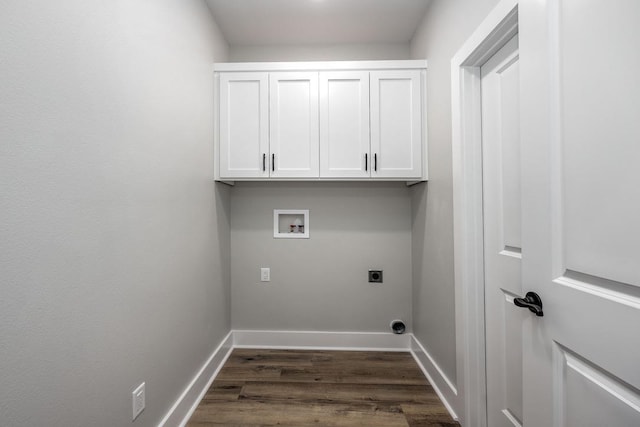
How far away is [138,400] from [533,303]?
1.61 m

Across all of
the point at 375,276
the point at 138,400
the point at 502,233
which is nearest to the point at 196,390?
the point at 138,400

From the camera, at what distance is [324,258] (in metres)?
2.52

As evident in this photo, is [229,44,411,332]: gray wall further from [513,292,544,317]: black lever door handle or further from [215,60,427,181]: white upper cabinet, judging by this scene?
[513,292,544,317]: black lever door handle

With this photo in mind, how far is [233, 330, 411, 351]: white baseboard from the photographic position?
2.46m

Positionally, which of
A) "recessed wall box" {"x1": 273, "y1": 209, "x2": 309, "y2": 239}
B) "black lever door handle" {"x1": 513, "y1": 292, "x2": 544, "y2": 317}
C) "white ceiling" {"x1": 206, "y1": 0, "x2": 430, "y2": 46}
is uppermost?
"white ceiling" {"x1": 206, "y1": 0, "x2": 430, "y2": 46}

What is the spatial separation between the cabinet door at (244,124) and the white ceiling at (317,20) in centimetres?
43

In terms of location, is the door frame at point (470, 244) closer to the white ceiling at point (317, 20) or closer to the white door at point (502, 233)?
the white door at point (502, 233)

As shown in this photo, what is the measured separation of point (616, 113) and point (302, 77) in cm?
188

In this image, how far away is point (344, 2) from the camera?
6.56 ft

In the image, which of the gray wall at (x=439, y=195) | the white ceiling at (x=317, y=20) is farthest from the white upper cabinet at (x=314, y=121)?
the white ceiling at (x=317, y=20)

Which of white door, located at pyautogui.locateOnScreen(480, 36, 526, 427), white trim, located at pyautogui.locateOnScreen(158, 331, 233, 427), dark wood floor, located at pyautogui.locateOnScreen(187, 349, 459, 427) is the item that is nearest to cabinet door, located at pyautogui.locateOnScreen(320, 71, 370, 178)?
white door, located at pyautogui.locateOnScreen(480, 36, 526, 427)

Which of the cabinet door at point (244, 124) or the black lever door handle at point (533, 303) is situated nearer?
the black lever door handle at point (533, 303)

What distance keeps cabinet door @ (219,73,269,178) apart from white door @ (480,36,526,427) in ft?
4.84

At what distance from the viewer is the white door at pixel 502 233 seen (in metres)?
1.26
